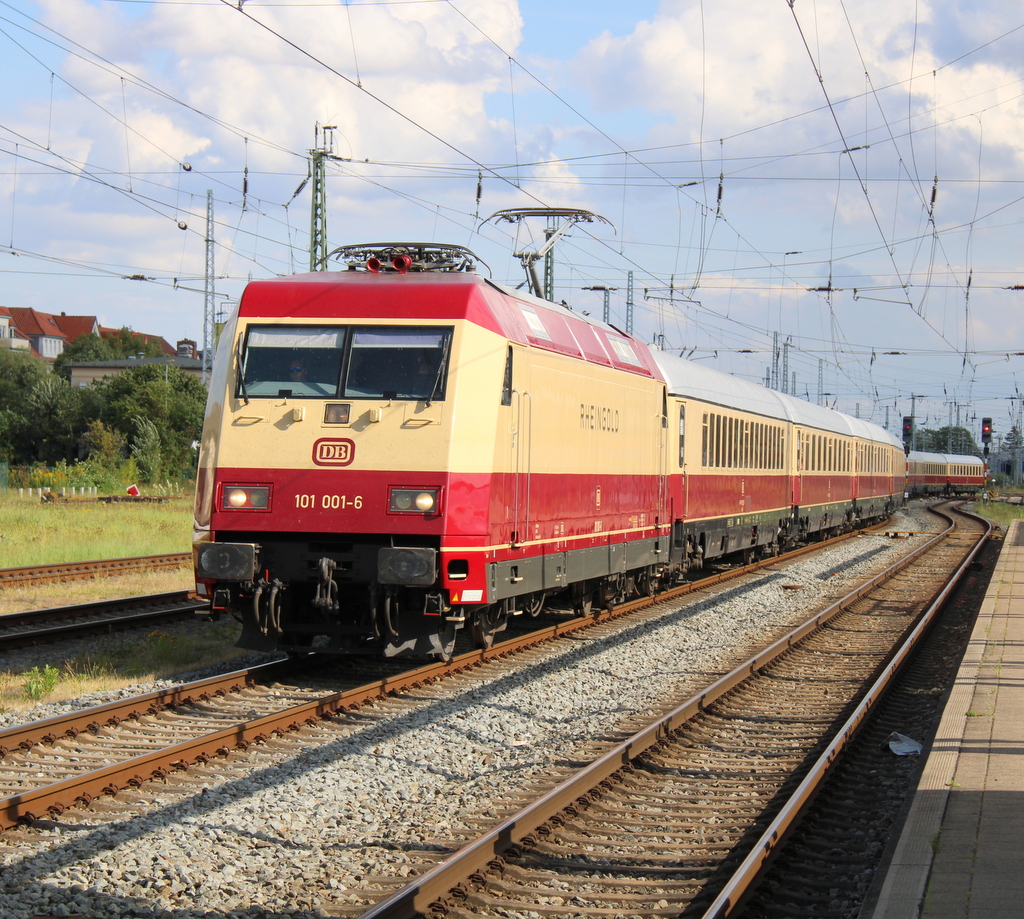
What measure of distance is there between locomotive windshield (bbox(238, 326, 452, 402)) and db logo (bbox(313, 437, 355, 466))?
43 centimetres

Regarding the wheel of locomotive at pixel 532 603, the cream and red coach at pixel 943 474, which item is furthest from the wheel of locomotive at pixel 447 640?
the cream and red coach at pixel 943 474

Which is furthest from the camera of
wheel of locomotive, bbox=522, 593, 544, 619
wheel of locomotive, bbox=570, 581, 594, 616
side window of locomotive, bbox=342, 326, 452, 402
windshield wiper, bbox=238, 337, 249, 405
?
wheel of locomotive, bbox=570, 581, 594, 616

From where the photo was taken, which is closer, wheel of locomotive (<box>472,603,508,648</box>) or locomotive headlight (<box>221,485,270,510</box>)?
locomotive headlight (<box>221,485,270,510</box>)

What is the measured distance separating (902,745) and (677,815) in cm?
279

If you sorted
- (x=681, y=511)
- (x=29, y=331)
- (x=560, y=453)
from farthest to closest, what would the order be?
(x=29, y=331)
(x=681, y=511)
(x=560, y=453)

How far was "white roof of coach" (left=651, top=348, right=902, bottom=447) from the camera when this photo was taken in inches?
672

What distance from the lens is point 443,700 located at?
31.3 feet

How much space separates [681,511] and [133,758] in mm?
11363

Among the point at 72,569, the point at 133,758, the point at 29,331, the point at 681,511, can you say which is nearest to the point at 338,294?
the point at 133,758

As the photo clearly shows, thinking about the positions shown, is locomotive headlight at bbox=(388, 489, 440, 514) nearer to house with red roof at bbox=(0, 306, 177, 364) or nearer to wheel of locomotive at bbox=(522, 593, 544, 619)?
wheel of locomotive at bbox=(522, 593, 544, 619)

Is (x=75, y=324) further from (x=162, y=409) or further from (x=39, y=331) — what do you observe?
(x=162, y=409)

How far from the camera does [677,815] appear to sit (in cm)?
684

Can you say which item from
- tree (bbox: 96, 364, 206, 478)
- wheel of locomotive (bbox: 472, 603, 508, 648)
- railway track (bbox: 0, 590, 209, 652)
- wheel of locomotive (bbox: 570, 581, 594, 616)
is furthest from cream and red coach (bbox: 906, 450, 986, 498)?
wheel of locomotive (bbox: 472, 603, 508, 648)

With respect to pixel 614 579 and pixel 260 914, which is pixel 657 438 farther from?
pixel 260 914
